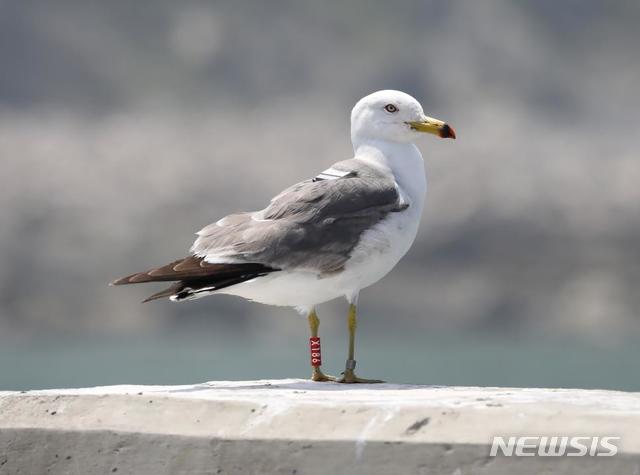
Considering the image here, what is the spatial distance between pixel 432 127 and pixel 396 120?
0.75 ft

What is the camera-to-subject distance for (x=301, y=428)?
24.9ft

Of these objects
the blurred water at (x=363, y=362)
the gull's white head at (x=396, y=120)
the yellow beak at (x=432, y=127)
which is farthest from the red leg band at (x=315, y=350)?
the blurred water at (x=363, y=362)

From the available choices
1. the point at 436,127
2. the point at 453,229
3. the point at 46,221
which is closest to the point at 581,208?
the point at 453,229

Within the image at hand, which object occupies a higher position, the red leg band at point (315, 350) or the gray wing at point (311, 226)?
the gray wing at point (311, 226)

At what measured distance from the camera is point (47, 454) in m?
8.13

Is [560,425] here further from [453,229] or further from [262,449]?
[453,229]

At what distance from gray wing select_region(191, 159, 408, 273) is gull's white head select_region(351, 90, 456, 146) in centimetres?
40

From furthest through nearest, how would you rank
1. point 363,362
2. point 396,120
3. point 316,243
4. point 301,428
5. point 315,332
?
point 363,362 → point 396,120 → point 315,332 → point 316,243 → point 301,428

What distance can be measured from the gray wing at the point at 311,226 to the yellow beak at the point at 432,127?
45cm

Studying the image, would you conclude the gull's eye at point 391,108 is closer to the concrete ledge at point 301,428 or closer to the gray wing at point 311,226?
the gray wing at point 311,226

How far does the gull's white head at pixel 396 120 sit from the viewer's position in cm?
945

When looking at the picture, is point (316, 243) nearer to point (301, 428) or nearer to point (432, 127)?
point (432, 127)

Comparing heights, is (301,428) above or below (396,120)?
below

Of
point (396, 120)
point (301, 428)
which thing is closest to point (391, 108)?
point (396, 120)
